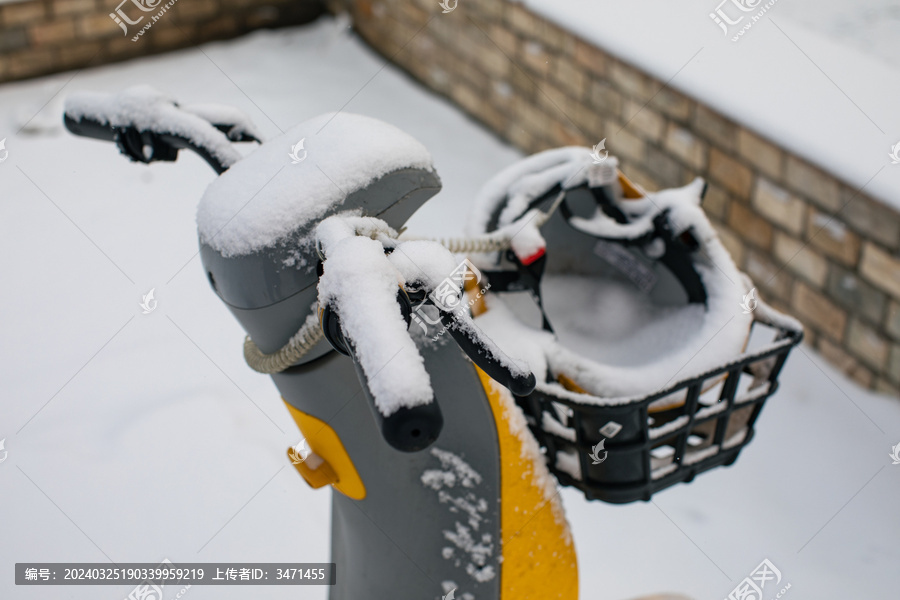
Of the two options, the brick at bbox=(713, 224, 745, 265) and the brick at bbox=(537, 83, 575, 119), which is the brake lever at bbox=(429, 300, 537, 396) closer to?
the brick at bbox=(713, 224, 745, 265)

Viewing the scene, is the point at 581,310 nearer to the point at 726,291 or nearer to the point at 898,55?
the point at 726,291

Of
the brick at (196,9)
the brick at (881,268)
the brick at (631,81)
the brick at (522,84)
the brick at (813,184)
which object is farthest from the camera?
the brick at (196,9)

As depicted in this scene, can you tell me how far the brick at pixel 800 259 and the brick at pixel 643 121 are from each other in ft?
1.63

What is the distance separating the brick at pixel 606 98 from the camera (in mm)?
2496

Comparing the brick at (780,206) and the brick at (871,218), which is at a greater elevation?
the brick at (780,206)

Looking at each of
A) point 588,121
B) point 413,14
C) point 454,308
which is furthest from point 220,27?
point 454,308

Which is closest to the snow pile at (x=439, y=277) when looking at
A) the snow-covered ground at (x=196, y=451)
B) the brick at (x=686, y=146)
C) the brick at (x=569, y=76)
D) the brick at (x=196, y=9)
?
the snow-covered ground at (x=196, y=451)

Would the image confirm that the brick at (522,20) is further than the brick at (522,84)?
No

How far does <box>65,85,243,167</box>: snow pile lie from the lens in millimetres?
920

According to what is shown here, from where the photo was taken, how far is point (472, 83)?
3.12 metres

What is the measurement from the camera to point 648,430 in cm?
94

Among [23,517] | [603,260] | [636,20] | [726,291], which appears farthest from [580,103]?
[23,517]

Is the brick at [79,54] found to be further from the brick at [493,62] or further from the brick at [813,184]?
the brick at [813,184]

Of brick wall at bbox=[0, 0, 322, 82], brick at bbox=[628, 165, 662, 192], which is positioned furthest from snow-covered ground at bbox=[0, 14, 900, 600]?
brick wall at bbox=[0, 0, 322, 82]
